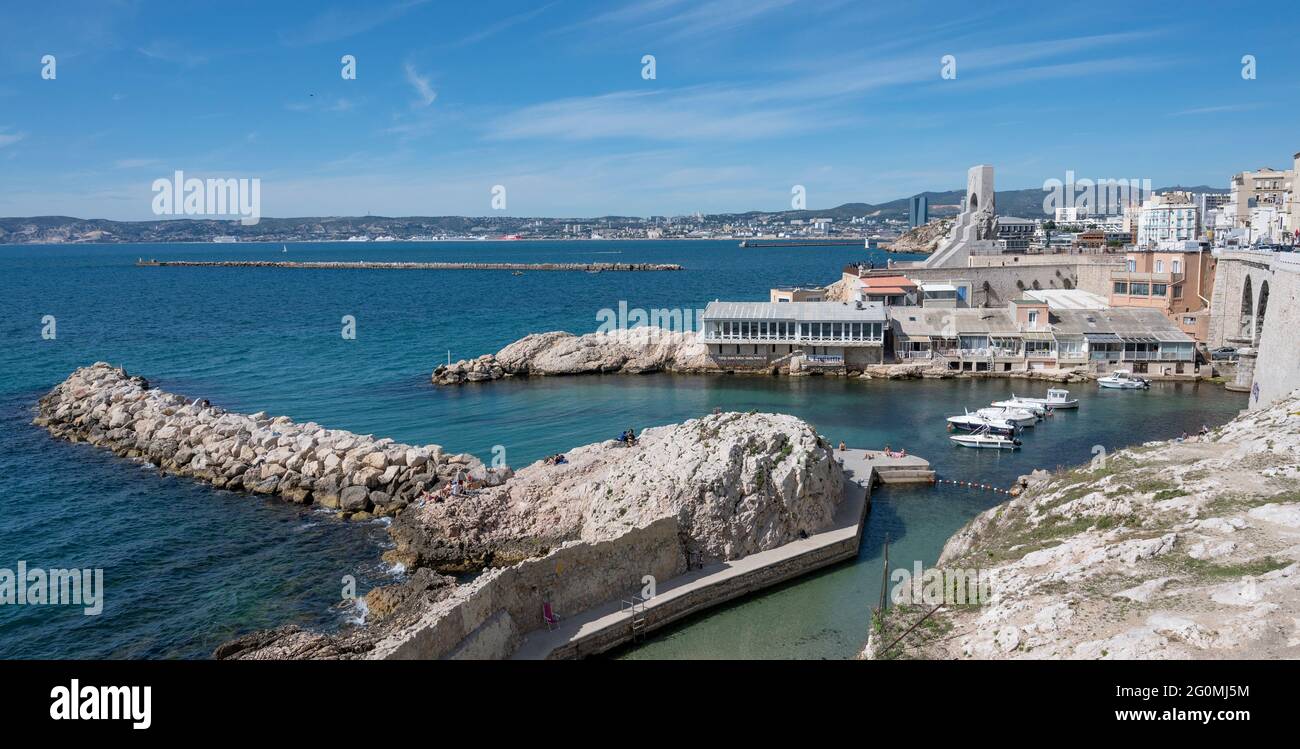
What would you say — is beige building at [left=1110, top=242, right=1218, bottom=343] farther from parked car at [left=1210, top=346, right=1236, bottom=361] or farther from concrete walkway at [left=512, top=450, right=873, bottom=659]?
concrete walkway at [left=512, top=450, right=873, bottom=659]

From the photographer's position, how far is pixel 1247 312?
169 feet

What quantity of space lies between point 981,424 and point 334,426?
101 feet

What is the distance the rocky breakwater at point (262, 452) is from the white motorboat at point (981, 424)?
2173 centimetres

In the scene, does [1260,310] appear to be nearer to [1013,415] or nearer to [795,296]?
[1013,415]

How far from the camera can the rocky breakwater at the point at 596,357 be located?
54.2 meters

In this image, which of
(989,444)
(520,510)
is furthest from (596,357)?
(520,510)

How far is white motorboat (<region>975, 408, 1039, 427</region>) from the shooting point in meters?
38.7

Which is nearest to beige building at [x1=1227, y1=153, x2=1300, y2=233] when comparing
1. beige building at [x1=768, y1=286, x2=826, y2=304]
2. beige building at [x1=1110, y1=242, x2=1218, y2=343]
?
beige building at [x1=1110, y1=242, x2=1218, y2=343]

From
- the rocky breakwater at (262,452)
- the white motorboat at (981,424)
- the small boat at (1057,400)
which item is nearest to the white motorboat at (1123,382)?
the small boat at (1057,400)

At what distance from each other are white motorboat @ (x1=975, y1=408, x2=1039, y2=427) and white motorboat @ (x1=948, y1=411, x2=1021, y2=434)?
1.35ft

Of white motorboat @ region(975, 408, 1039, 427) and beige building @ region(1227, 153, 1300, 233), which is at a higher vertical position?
beige building @ region(1227, 153, 1300, 233)
